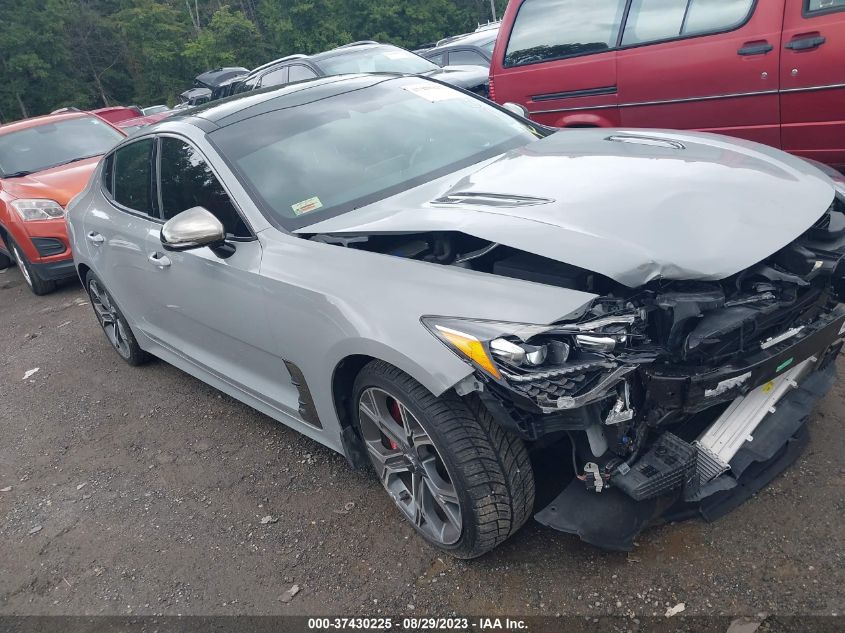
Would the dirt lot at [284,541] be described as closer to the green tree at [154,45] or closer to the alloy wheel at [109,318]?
the alloy wheel at [109,318]

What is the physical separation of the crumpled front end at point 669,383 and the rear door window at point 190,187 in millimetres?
1430

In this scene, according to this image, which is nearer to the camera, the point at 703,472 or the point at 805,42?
the point at 703,472

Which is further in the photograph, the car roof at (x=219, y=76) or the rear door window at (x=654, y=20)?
the car roof at (x=219, y=76)

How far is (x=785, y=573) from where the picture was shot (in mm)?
2334

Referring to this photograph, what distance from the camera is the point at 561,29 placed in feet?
18.9

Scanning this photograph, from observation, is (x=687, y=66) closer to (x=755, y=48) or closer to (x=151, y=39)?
(x=755, y=48)

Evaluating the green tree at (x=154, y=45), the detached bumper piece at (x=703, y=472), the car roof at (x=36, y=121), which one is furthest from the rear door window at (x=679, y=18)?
the green tree at (x=154, y=45)

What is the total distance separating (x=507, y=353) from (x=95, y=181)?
3777 millimetres

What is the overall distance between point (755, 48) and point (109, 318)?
472 cm

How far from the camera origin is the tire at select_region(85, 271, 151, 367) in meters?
4.81

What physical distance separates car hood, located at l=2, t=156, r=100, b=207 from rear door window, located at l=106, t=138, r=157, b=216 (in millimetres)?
2993

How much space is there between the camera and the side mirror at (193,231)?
9.77 feet

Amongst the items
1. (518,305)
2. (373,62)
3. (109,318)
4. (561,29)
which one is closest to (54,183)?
(109,318)

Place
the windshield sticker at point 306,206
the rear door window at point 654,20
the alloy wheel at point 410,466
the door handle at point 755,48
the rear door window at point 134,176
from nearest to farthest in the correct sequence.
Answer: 1. the alloy wheel at point 410,466
2. the windshield sticker at point 306,206
3. the rear door window at point 134,176
4. the door handle at point 755,48
5. the rear door window at point 654,20
